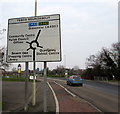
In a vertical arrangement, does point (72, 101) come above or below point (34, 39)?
below

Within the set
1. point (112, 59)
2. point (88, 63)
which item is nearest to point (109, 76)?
point (112, 59)

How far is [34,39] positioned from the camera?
22.6 feet

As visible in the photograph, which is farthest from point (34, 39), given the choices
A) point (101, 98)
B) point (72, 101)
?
point (101, 98)

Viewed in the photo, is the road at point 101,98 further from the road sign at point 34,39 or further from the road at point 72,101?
the road sign at point 34,39

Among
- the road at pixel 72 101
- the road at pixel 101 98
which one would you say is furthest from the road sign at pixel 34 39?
the road at pixel 101 98

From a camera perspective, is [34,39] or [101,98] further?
[101,98]

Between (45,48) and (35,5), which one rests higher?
(35,5)

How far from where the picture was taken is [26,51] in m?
6.95

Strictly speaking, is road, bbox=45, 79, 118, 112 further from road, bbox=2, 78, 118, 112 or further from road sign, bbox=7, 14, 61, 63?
road sign, bbox=7, 14, 61, 63

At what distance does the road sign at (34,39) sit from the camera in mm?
Result: 6633

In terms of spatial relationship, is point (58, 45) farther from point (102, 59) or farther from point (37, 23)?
point (102, 59)

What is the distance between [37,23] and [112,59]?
40759mm

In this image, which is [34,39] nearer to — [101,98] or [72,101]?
[72,101]

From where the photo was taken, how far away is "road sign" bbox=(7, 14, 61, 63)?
663 centimetres
